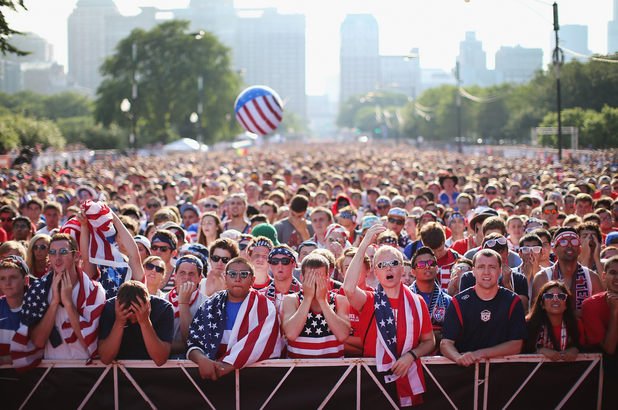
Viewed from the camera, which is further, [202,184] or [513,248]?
[202,184]

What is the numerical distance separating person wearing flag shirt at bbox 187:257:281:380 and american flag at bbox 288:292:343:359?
0.18 meters

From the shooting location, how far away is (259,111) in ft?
56.1

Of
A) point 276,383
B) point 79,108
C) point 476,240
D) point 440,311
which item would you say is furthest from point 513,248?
point 79,108

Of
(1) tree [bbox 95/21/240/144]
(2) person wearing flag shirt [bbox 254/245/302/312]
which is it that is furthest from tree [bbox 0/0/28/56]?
(1) tree [bbox 95/21/240/144]

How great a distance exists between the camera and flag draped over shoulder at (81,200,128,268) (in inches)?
288

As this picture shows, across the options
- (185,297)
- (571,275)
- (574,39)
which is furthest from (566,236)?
(574,39)

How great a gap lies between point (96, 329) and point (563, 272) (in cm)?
376

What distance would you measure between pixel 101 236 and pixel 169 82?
251 ft

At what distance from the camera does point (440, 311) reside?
273 inches

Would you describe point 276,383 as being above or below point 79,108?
below

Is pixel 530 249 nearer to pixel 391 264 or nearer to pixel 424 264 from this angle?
pixel 424 264

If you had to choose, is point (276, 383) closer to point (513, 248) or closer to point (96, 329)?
point (96, 329)

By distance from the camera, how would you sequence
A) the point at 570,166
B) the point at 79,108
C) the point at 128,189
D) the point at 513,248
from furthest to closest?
1. the point at 79,108
2. the point at 570,166
3. the point at 128,189
4. the point at 513,248

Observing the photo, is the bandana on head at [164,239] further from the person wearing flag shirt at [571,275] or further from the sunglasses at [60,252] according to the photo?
the person wearing flag shirt at [571,275]
